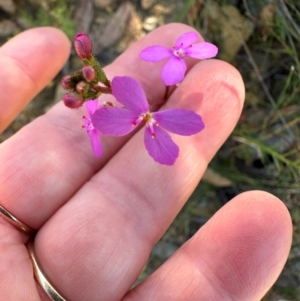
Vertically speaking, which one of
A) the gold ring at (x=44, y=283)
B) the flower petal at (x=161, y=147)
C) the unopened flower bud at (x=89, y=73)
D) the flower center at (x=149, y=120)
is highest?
the unopened flower bud at (x=89, y=73)

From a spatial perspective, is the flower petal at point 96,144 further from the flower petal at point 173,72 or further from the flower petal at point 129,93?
the flower petal at point 173,72

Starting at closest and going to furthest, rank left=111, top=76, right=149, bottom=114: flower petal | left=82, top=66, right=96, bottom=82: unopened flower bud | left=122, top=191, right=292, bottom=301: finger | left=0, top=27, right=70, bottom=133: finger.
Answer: left=82, top=66, right=96, bottom=82: unopened flower bud, left=111, top=76, right=149, bottom=114: flower petal, left=122, top=191, right=292, bottom=301: finger, left=0, top=27, right=70, bottom=133: finger

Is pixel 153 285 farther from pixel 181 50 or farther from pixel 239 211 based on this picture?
pixel 181 50

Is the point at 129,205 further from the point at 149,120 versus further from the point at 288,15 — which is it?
the point at 288,15

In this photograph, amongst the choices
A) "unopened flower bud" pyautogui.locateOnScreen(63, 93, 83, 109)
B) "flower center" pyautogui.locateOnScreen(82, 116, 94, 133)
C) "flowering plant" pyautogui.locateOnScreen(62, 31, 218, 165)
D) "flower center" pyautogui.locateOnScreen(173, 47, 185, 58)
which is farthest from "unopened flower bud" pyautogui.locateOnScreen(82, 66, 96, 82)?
"flower center" pyautogui.locateOnScreen(173, 47, 185, 58)

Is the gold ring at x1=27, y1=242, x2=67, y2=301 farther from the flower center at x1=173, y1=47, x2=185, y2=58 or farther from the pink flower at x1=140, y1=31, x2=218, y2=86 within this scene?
the flower center at x1=173, y1=47, x2=185, y2=58

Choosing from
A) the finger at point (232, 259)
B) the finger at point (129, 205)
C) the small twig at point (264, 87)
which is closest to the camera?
the finger at point (232, 259)

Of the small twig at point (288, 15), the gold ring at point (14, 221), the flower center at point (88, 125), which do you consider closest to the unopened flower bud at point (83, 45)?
the flower center at point (88, 125)
